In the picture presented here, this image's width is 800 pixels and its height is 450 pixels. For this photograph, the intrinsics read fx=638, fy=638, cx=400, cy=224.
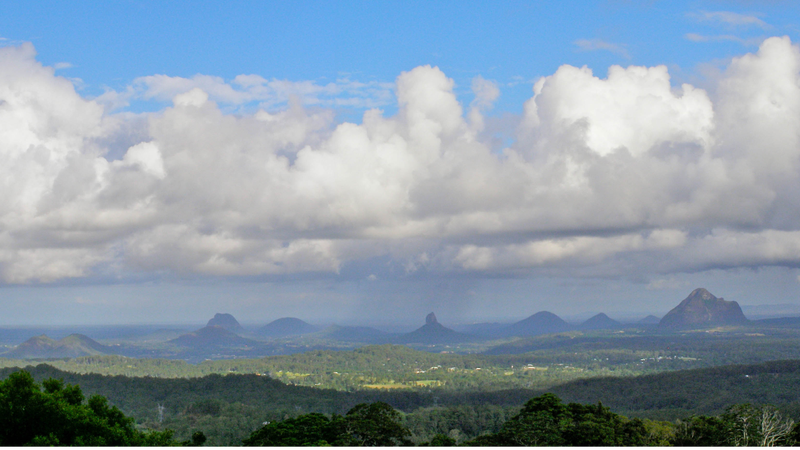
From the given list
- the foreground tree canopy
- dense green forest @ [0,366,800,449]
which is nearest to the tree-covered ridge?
dense green forest @ [0,366,800,449]

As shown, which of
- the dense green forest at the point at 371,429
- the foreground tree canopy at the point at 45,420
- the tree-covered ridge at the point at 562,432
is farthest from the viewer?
the tree-covered ridge at the point at 562,432

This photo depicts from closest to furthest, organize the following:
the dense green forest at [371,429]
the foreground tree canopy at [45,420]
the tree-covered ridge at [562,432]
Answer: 1. the foreground tree canopy at [45,420]
2. the dense green forest at [371,429]
3. the tree-covered ridge at [562,432]

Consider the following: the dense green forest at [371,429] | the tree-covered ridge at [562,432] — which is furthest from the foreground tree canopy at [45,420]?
the tree-covered ridge at [562,432]

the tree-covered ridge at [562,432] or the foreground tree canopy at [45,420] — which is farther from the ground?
A: the foreground tree canopy at [45,420]

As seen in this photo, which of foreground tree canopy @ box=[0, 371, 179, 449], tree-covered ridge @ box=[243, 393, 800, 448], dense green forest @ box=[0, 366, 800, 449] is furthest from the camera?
tree-covered ridge @ box=[243, 393, 800, 448]

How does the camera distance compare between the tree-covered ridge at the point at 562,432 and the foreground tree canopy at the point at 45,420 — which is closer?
the foreground tree canopy at the point at 45,420

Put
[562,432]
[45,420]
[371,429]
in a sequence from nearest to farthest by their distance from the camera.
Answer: [45,420], [371,429], [562,432]

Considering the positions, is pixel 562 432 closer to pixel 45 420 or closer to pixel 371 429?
pixel 371 429

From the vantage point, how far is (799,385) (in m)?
196

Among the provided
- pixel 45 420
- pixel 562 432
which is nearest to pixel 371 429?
pixel 562 432

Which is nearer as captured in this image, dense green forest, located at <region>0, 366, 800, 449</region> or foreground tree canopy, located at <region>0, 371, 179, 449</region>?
foreground tree canopy, located at <region>0, 371, 179, 449</region>

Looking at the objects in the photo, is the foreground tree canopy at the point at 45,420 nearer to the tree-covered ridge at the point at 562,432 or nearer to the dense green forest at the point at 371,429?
the dense green forest at the point at 371,429

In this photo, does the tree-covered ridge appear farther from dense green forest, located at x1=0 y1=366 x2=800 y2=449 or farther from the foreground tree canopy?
the foreground tree canopy

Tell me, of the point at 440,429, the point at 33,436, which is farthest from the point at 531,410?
the point at 440,429
